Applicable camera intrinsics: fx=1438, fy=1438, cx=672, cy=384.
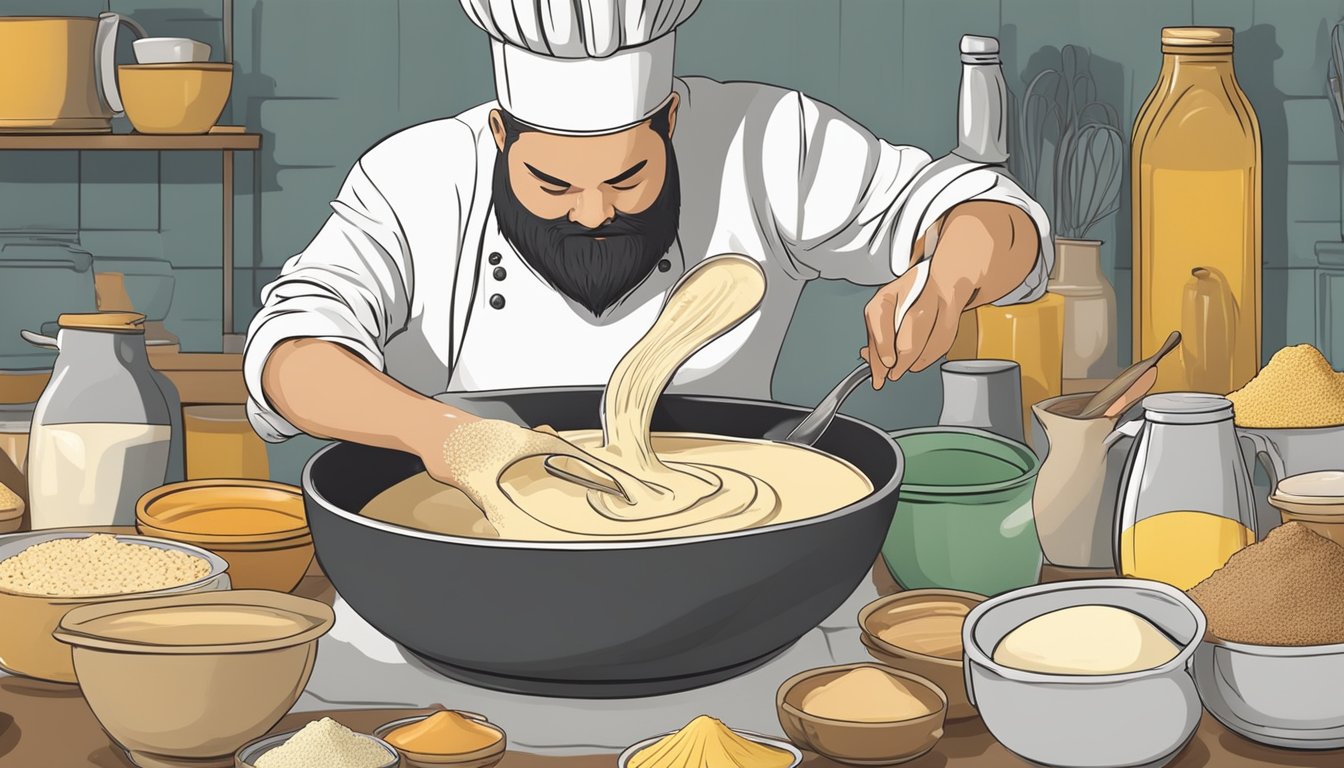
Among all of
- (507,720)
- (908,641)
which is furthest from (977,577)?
(507,720)

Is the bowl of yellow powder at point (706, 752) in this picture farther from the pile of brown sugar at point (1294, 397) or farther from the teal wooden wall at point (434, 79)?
the teal wooden wall at point (434, 79)

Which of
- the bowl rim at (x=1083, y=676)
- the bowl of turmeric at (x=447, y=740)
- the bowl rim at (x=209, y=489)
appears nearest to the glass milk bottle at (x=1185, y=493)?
the bowl rim at (x=1083, y=676)

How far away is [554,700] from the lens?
35.7 inches

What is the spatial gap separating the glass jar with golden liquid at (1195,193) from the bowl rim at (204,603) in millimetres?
1270

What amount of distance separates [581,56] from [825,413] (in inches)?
20.5

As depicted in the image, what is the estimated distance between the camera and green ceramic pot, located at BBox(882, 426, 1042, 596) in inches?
39.8

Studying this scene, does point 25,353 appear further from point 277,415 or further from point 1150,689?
point 1150,689

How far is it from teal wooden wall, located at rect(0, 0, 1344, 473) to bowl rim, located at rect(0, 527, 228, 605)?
138 centimetres

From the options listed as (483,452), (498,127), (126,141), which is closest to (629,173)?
(498,127)

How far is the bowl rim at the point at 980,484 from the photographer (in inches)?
39.4

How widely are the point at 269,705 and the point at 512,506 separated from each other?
229mm

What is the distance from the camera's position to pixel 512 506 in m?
0.97

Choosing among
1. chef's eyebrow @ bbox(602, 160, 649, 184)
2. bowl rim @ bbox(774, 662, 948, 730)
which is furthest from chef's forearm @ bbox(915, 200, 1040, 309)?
bowl rim @ bbox(774, 662, 948, 730)

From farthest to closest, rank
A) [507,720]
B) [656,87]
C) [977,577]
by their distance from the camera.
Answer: [656,87]
[977,577]
[507,720]
